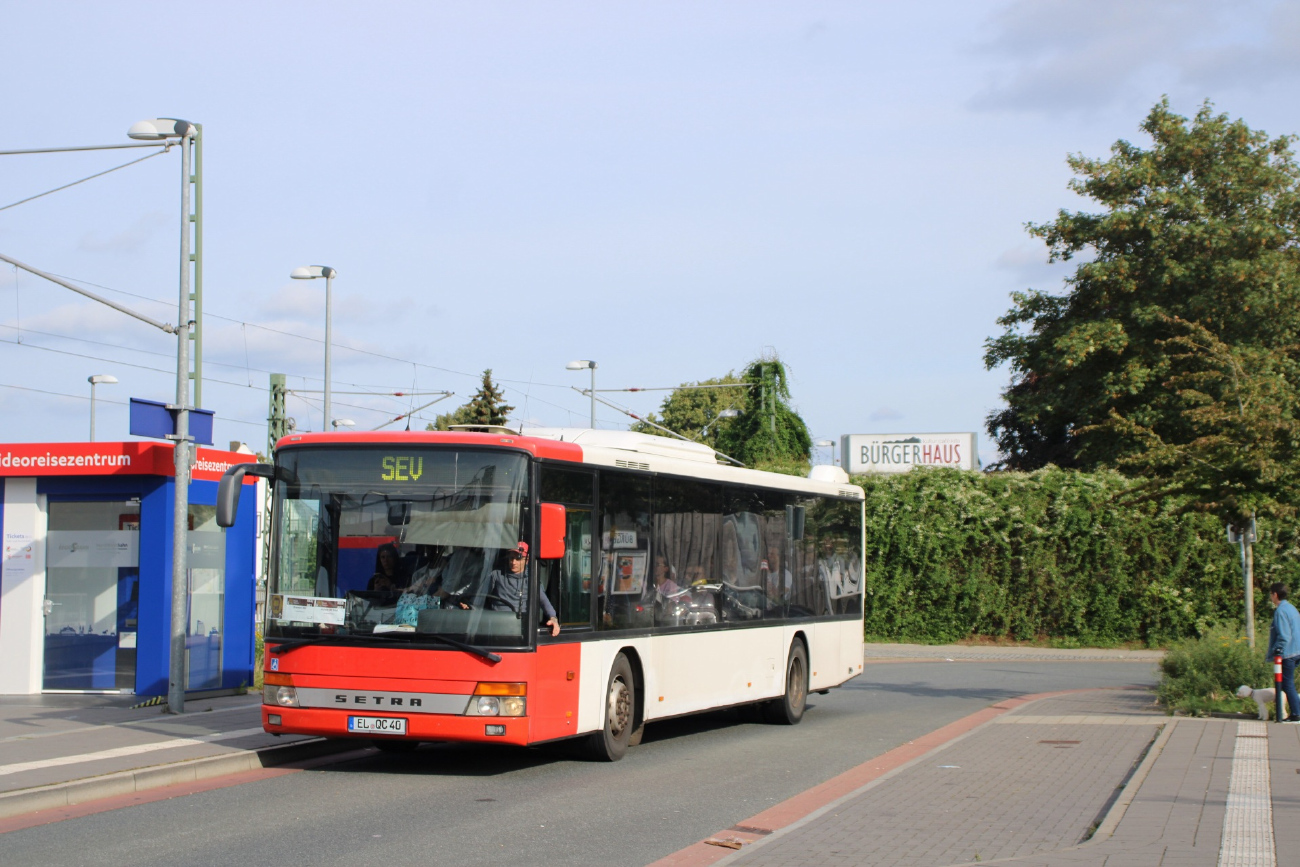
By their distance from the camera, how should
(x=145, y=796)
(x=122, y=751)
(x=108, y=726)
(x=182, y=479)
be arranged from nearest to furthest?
1. (x=145, y=796)
2. (x=122, y=751)
3. (x=108, y=726)
4. (x=182, y=479)

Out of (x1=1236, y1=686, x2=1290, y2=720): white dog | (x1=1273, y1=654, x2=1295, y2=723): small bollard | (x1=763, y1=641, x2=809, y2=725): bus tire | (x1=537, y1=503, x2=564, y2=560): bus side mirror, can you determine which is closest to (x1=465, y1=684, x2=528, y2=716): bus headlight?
(x1=537, y1=503, x2=564, y2=560): bus side mirror

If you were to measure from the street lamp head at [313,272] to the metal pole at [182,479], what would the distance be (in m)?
12.0

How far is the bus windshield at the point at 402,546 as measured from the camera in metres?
11.0

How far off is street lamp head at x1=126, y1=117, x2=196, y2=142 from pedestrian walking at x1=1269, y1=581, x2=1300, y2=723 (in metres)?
13.3

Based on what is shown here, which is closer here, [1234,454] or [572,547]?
[572,547]

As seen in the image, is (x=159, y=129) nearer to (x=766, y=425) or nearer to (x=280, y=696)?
(x=280, y=696)

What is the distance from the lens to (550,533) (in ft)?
36.6

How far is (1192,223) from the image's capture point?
3450cm

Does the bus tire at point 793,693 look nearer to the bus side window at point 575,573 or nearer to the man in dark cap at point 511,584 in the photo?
the bus side window at point 575,573

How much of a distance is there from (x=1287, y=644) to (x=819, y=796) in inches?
307

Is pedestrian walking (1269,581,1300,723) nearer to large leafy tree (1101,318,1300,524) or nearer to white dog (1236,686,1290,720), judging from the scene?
white dog (1236,686,1290,720)

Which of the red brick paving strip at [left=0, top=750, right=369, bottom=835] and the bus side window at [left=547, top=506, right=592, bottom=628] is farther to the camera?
the bus side window at [left=547, top=506, right=592, bottom=628]

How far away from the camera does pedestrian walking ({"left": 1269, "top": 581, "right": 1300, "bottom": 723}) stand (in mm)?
15195

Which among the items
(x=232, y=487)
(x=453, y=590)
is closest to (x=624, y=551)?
(x=453, y=590)
